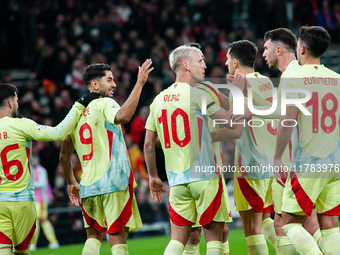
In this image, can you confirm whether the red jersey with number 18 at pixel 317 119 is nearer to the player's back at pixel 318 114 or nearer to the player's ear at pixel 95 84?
the player's back at pixel 318 114

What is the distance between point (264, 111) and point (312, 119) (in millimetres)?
519

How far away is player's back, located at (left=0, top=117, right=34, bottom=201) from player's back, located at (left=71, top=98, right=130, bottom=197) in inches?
26.6

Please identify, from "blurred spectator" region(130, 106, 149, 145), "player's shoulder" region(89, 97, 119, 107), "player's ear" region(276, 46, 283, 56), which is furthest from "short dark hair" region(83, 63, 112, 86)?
"blurred spectator" region(130, 106, 149, 145)

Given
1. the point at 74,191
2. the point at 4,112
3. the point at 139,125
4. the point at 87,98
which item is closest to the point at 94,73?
the point at 87,98

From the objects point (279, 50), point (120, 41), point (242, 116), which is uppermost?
point (120, 41)

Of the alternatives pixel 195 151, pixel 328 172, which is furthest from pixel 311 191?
pixel 195 151

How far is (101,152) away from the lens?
217 inches

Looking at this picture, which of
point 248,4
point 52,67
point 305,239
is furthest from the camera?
point 248,4

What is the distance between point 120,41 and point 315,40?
11515 mm

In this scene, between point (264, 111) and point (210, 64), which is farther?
point (210, 64)

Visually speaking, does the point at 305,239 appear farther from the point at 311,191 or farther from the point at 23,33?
the point at 23,33

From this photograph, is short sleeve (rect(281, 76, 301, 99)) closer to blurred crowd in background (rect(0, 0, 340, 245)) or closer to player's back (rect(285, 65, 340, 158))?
player's back (rect(285, 65, 340, 158))

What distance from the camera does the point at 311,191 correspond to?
177 inches

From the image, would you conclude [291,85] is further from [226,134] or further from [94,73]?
[94,73]
